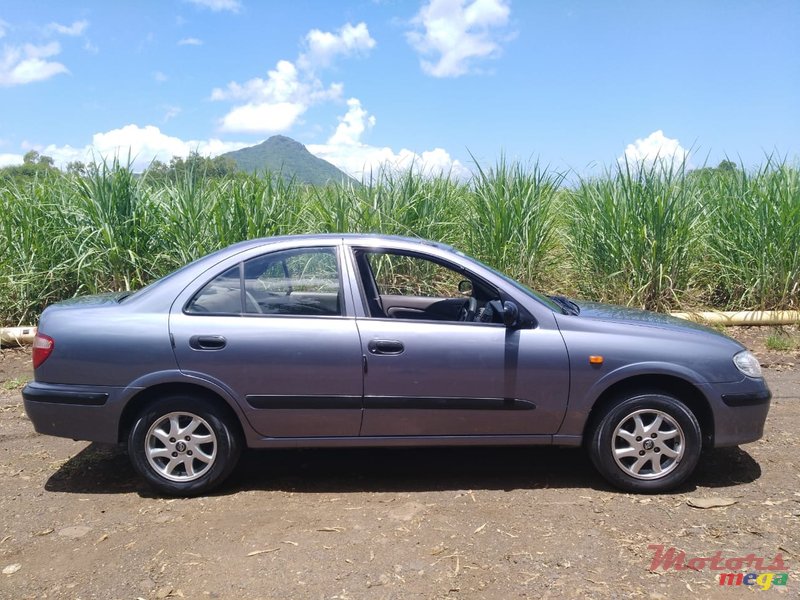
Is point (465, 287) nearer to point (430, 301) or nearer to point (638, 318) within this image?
point (430, 301)

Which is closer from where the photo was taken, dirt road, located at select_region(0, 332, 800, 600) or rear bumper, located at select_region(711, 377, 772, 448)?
dirt road, located at select_region(0, 332, 800, 600)

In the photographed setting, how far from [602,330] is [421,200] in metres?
5.56

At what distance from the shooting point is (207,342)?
3930 mm

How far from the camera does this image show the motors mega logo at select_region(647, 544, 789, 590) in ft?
10.1

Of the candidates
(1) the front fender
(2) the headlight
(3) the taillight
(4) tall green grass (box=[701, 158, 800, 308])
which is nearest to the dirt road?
(1) the front fender

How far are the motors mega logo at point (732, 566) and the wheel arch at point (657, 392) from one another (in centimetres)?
88

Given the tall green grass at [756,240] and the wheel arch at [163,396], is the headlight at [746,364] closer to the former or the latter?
the wheel arch at [163,396]

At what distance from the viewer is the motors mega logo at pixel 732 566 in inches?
122

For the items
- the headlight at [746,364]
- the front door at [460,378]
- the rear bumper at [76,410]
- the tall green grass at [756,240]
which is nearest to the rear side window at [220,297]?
the rear bumper at [76,410]

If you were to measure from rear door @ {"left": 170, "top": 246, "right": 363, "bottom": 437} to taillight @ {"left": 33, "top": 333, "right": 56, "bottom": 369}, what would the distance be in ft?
2.42

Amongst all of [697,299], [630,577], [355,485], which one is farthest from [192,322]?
[697,299]

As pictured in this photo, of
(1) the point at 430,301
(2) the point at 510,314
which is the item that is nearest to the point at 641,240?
(1) the point at 430,301

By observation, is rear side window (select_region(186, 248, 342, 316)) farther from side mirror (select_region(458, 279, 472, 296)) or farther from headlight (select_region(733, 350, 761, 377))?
headlight (select_region(733, 350, 761, 377))

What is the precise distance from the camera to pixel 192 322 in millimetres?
3975
